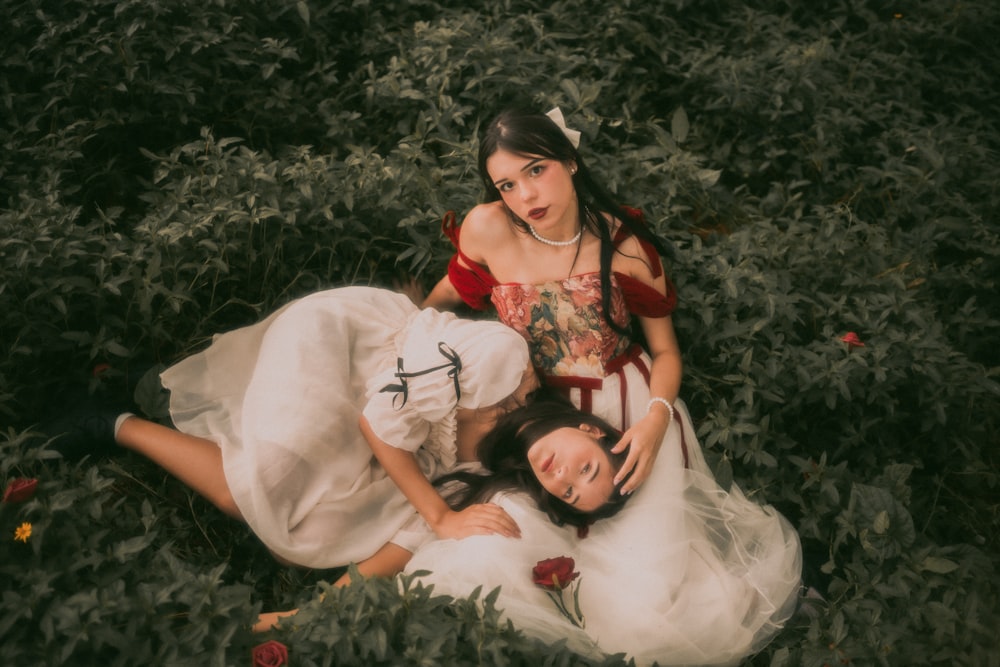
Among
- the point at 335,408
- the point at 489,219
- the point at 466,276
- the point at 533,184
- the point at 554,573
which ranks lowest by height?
the point at 554,573

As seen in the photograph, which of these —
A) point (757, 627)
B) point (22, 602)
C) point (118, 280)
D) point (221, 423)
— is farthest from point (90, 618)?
point (757, 627)

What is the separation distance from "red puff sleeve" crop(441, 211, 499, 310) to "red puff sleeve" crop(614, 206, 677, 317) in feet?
1.45

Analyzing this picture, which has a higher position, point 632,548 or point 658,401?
point 658,401

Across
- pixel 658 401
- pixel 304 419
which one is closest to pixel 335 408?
pixel 304 419

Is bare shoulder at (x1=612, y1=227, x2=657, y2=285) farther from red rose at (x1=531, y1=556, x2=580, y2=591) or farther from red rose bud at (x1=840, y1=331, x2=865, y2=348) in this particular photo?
red rose at (x1=531, y1=556, x2=580, y2=591)

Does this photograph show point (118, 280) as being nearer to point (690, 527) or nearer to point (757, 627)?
point (690, 527)

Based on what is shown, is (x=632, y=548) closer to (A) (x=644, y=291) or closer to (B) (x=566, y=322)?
(B) (x=566, y=322)

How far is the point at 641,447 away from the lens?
230 centimetres

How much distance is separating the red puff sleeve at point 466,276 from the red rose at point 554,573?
99cm

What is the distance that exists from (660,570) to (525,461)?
496 millimetres

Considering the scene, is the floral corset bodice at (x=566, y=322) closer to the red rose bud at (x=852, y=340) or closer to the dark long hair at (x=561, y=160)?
the dark long hair at (x=561, y=160)

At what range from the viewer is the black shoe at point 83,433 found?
2428 millimetres

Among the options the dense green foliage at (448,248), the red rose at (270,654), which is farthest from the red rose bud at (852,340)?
the red rose at (270,654)

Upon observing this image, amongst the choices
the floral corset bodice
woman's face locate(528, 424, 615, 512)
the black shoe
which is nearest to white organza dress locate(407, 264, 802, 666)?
the floral corset bodice
